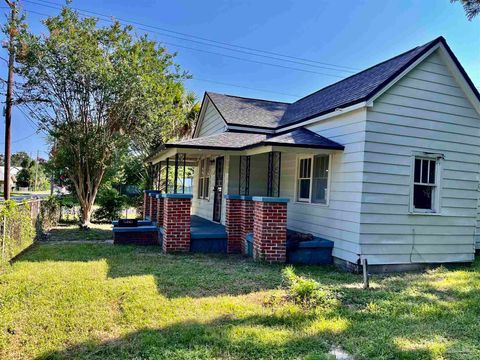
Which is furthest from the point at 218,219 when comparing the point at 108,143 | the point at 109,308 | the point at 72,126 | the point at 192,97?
the point at 192,97

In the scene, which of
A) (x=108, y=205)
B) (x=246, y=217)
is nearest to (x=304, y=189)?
(x=246, y=217)

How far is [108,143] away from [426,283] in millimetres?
10970

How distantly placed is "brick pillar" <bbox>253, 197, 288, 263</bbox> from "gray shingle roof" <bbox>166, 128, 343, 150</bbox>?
4.16ft

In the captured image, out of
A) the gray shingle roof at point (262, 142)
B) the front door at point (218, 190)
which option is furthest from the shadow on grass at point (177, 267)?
the front door at point (218, 190)

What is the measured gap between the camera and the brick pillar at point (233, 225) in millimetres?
8852

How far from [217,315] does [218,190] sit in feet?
25.2

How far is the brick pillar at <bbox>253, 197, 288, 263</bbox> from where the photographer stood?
24.3 ft

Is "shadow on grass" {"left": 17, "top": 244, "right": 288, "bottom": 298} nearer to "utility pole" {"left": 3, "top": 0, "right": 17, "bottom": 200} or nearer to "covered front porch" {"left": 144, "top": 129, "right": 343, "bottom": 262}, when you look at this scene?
"covered front porch" {"left": 144, "top": 129, "right": 343, "bottom": 262}

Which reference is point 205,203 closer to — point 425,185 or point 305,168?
point 305,168

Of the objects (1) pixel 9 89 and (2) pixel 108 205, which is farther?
(2) pixel 108 205

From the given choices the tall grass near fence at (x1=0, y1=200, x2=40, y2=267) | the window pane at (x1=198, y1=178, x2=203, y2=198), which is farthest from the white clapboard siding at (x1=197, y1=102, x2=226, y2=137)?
the tall grass near fence at (x1=0, y1=200, x2=40, y2=267)

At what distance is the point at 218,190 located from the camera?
11.9 m

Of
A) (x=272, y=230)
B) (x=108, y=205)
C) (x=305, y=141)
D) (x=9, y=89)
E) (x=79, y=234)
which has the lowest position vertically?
(x=79, y=234)

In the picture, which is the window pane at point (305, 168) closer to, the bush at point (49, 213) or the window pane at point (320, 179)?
the window pane at point (320, 179)
